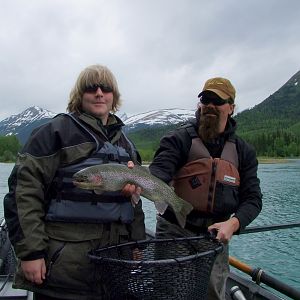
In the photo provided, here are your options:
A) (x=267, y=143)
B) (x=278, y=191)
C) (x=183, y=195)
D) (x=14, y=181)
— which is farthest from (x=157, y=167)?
(x=267, y=143)

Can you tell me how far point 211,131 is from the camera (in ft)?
13.3

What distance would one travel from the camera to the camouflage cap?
402 cm

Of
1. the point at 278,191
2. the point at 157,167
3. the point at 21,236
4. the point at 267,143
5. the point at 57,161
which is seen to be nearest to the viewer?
the point at 21,236

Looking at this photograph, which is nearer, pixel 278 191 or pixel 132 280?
pixel 132 280

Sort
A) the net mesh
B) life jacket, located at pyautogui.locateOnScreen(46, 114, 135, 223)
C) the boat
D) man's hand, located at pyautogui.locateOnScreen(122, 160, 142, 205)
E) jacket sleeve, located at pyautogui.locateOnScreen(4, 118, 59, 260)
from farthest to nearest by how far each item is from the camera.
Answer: the boat < man's hand, located at pyautogui.locateOnScreen(122, 160, 142, 205) < life jacket, located at pyautogui.locateOnScreen(46, 114, 135, 223) < jacket sleeve, located at pyautogui.locateOnScreen(4, 118, 59, 260) < the net mesh

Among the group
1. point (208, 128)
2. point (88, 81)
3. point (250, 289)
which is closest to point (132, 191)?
point (88, 81)

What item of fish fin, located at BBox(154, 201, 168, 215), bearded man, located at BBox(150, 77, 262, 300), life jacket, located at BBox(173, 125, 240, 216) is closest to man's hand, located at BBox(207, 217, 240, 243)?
bearded man, located at BBox(150, 77, 262, 300)

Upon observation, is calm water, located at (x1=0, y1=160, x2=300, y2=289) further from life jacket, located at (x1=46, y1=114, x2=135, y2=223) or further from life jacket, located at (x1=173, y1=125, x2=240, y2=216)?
life jacket, located at (x1=46, y1=114, x2=135, y2=223)

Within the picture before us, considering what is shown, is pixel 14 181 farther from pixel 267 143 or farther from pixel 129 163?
pixel 267 143

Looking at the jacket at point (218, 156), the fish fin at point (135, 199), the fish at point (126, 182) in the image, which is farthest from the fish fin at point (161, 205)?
the jacket at point (218, 156)

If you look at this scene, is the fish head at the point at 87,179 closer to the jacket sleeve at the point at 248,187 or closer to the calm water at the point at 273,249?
the jacket sleeve at the point at 248,187

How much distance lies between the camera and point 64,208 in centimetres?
321

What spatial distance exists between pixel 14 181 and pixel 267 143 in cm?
14993

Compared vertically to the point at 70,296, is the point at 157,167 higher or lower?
higher
